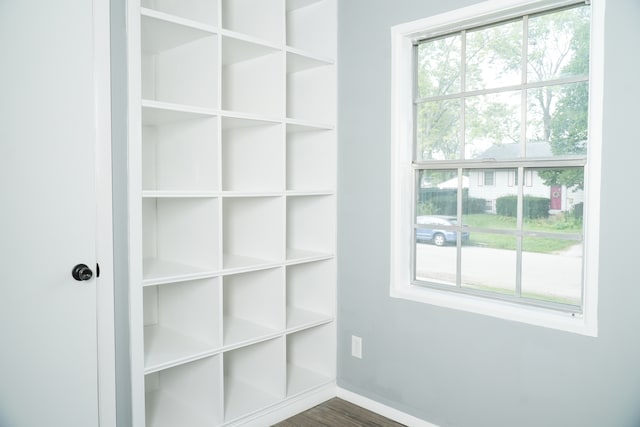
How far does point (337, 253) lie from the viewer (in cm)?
292

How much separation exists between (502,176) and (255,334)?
4.92 ft

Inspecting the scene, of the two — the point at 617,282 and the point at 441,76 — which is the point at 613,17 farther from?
the point at 617,282

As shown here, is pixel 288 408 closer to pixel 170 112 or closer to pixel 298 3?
pixel 170 112

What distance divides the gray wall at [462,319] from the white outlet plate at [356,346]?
47 mm

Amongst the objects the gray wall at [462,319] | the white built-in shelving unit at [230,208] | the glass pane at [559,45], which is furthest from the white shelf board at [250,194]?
the glass pane at [559,45]

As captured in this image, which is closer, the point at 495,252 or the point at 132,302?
the point at 132,302

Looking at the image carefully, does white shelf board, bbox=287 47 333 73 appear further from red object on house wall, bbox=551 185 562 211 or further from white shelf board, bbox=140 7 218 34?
red object on house wall, bbox=551 185 562 211

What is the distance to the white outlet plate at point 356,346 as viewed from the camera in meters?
2.82

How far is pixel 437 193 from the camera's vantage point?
2.54 metres

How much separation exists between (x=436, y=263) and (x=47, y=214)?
1850mm

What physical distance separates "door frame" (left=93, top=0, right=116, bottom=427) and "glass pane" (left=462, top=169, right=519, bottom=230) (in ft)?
5.47

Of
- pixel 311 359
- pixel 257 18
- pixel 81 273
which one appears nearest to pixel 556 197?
pixel 311 359

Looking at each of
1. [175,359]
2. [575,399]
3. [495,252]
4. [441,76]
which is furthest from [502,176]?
[175,359]

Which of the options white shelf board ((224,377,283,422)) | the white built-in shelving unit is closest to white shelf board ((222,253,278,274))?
the white built-in shelving unit
